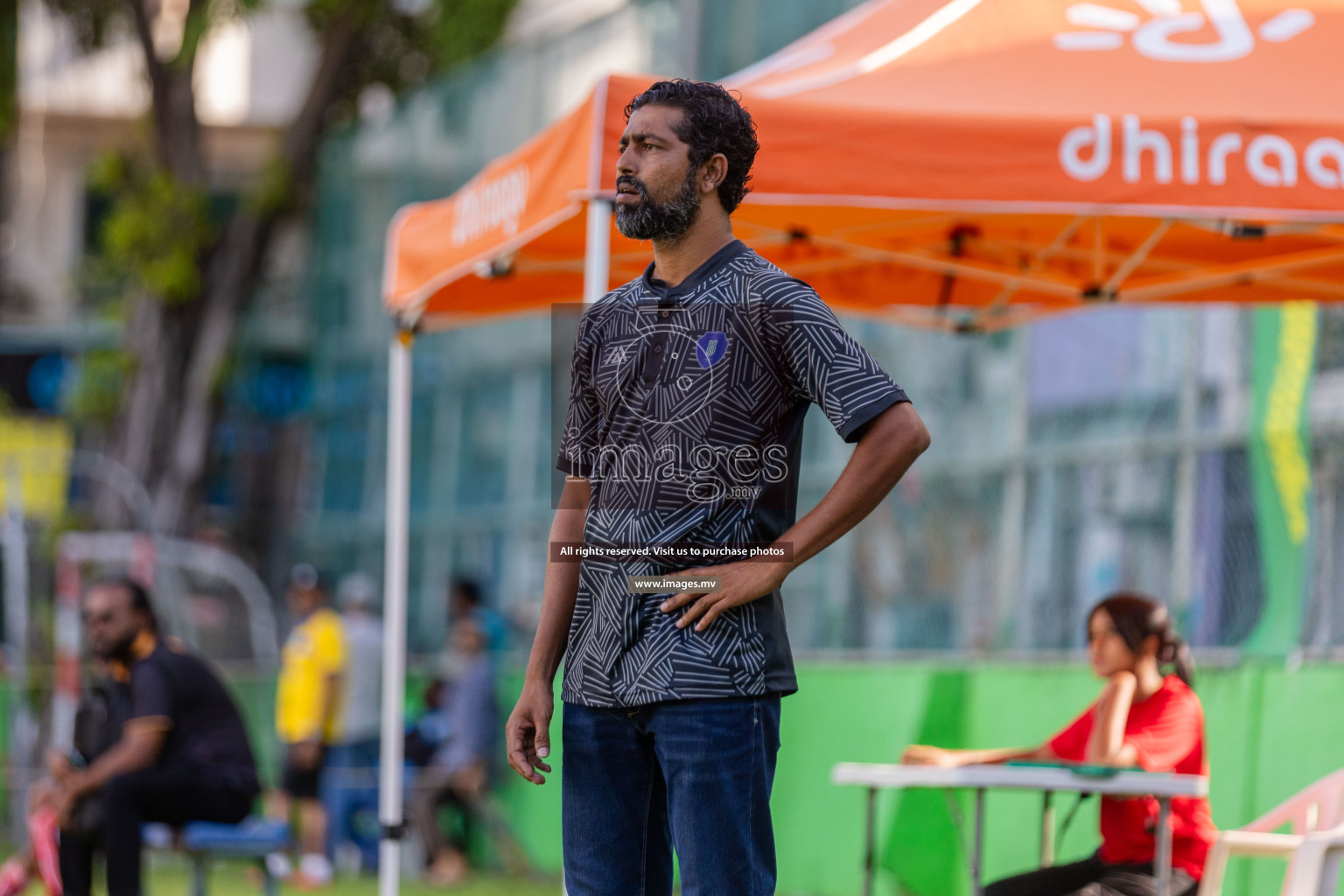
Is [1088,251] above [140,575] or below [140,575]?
above

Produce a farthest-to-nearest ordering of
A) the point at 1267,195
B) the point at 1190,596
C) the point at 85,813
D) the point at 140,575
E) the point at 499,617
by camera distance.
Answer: the point at 140,575 < the point at 499,617 < the point at 1190,596 < the point at 85,813 < the point at 1267,195

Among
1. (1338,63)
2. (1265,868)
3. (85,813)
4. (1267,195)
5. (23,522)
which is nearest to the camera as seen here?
(1267,195)

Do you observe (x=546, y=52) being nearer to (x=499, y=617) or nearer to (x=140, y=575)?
(x=499, y=617)

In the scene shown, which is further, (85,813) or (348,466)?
(348,466)

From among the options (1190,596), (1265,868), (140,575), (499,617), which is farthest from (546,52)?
(1265,868)

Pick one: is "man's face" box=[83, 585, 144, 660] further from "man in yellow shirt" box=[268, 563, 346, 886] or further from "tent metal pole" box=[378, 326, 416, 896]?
"man in yellow shirt" box=[268, 563, 346, 886]

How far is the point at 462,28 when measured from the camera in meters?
15.3

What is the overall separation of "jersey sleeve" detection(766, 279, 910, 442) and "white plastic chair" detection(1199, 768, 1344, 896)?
68.0 inches

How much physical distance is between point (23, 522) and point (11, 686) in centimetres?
213

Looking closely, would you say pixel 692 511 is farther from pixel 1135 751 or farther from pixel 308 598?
pixel 308 598

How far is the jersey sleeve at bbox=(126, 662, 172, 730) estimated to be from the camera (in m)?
6.43

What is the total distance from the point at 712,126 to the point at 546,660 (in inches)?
36.1

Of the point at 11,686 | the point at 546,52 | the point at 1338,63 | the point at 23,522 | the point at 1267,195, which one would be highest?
the point at 546,52

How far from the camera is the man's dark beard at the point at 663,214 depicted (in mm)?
2914
